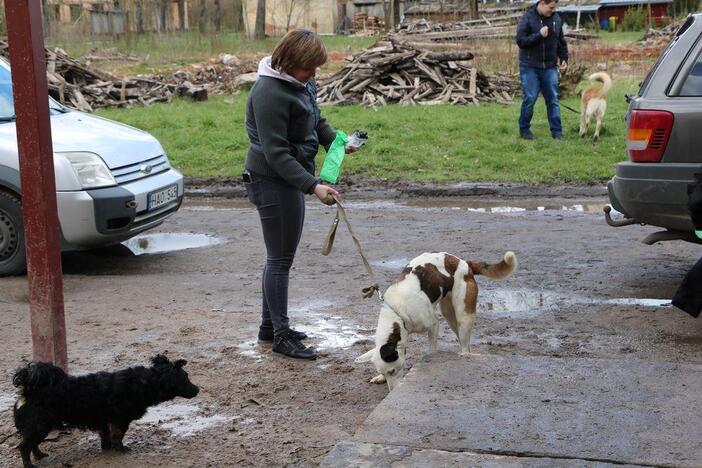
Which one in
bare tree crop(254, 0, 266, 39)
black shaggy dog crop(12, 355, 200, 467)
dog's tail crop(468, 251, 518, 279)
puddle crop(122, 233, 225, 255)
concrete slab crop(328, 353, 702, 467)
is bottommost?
puddle crop(122, 233, 225, 255)

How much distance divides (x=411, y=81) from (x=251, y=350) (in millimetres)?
14572

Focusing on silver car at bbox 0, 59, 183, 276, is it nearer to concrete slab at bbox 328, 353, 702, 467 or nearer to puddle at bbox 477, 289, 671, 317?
puddle at bbox 477, 289, 671, 317

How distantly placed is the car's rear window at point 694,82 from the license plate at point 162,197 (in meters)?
4.50

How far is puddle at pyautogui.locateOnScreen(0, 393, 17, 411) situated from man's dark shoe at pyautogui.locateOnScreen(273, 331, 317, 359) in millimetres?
1576

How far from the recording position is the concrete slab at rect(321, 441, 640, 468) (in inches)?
150

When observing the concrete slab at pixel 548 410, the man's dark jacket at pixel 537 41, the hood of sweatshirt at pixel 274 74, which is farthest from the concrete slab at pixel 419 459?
the man's dark jacket at pixel 537 41

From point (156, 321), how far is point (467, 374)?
Answer: 8.75ft

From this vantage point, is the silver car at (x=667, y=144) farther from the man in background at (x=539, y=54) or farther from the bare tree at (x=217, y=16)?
the bare tree at (x=217, y=16)

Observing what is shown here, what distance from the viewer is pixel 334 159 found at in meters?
5.48

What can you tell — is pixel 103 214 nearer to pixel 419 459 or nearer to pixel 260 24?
pixel 419 459

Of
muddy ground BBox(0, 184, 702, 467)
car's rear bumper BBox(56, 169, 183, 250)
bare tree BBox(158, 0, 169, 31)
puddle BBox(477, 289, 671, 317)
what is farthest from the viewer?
bare tree BBox(158, 0, 169, 31)

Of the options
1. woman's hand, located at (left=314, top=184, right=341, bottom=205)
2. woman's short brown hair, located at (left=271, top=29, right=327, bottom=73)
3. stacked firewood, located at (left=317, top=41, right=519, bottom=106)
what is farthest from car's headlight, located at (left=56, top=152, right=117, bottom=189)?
stacked firewood, located at (left=317, top=41, right=519, bottom=106)

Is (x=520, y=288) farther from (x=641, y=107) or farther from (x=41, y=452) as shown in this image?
(x=41, y=452)

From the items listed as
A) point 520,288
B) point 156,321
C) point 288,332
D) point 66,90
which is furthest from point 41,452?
point 66,90
